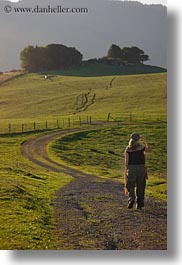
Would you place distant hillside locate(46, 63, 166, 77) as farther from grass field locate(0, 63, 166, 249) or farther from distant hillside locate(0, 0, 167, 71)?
distant hillside locate(0, 0, 167, 71)

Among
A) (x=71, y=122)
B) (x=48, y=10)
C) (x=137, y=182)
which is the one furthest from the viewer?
(x=71, y=122)

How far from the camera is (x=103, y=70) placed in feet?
21.2

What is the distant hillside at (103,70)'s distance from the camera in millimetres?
6434

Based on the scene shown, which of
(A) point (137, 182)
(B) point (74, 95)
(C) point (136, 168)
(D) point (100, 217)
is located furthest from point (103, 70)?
(D) point (100, 217)

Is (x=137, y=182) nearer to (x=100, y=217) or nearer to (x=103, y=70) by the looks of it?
(x=100, y=217)

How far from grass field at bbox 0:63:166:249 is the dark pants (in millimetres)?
80

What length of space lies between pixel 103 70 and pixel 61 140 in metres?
0.89

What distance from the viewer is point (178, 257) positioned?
6.01 metres

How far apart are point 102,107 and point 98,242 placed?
144cm

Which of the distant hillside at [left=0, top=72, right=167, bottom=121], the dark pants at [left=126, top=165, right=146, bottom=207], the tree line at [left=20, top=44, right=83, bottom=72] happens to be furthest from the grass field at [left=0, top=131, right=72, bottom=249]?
the tree line at [left=20, top=44, right=83, bottom=72]

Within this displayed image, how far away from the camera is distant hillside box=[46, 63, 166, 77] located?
6.43 meters

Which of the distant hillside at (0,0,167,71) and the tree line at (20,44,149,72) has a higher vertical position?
the distant hillside at (0,0,167,71)

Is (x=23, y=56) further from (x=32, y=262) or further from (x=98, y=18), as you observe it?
(x=32, y=262)

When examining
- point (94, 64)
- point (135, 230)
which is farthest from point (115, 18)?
point (135, 230)
